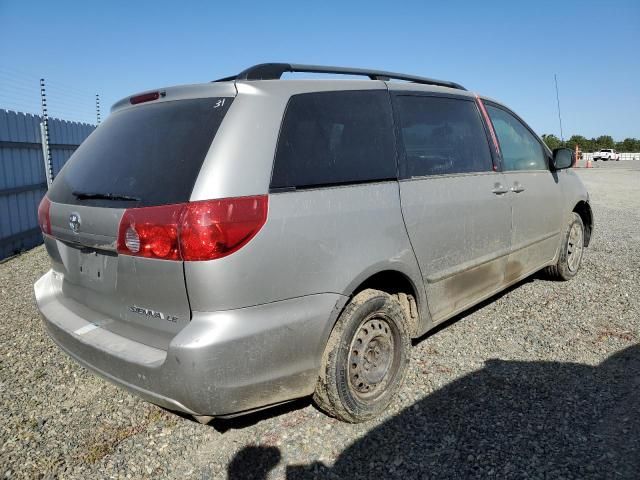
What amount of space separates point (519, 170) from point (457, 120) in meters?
0.90

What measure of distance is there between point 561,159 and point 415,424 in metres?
3.16

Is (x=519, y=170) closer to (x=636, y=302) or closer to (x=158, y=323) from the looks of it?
(x=636, y=302)

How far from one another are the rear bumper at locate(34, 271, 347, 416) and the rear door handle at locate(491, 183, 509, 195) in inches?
72.7

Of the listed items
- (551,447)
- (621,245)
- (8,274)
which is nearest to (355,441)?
(551,447)

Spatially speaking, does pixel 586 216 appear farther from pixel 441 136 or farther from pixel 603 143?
pixel 603 143

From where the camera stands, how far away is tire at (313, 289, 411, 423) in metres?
2.48

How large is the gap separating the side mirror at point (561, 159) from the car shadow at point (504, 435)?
2100mm

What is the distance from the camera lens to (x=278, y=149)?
225 centimetres

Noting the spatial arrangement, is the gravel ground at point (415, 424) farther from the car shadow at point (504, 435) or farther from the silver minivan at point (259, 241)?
the silver minivan at point (259, 241)

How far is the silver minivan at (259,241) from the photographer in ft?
6.67

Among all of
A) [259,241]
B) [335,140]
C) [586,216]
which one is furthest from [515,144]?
[259,241]

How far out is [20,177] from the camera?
7.86 metres

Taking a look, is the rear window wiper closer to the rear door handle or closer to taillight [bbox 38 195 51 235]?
taillight [bbox 38 195 51 235]

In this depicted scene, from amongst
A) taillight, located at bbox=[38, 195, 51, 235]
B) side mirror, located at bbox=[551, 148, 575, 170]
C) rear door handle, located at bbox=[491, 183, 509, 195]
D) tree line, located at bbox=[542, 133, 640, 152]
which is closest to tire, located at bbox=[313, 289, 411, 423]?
rear door handle, located at bbox=[491, 183, 509, 195]
